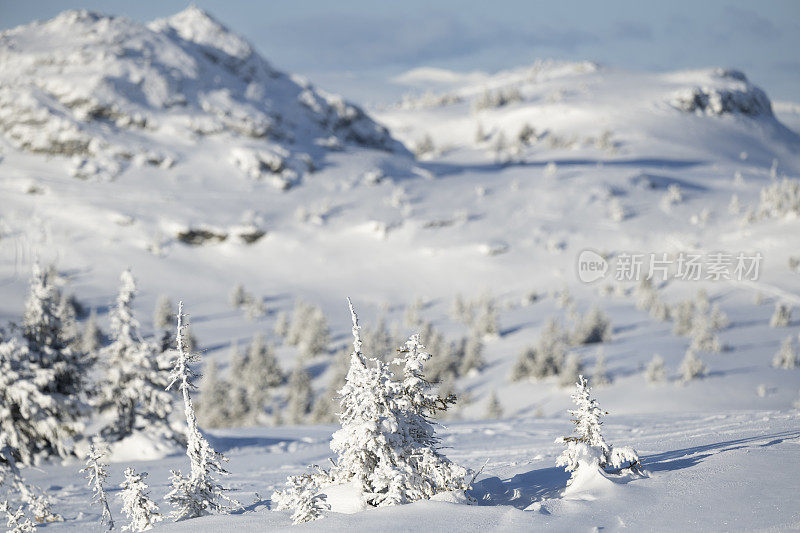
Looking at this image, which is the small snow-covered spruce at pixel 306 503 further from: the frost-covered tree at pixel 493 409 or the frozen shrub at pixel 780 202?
the frozen shrub at pixel 780 202

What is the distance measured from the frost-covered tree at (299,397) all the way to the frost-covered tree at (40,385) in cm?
2439

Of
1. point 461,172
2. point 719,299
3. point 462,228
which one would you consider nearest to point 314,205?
point 462,228

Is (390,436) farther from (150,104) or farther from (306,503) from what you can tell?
(150,104)

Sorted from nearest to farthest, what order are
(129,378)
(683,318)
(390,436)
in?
(390,436), (129,378), (683,318)

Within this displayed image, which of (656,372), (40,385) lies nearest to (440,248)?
(656,372)

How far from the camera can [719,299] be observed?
64.7 metres

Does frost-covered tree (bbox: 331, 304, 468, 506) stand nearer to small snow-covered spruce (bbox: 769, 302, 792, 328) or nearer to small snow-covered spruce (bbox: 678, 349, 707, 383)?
small snow-covered spruce (bbox: 678, 349, 707, 383)

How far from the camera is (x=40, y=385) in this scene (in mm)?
18359

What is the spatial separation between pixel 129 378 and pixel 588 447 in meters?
16.9

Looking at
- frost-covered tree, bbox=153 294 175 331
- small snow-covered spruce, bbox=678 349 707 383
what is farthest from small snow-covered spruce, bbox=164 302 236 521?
frost-covered tree, bbox=153 294 175 331

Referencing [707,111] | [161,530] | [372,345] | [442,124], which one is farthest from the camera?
[442,124]

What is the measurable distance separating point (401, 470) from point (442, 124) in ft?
633

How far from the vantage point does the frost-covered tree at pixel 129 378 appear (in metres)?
20.3

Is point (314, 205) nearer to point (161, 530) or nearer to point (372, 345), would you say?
point (372, 345)
